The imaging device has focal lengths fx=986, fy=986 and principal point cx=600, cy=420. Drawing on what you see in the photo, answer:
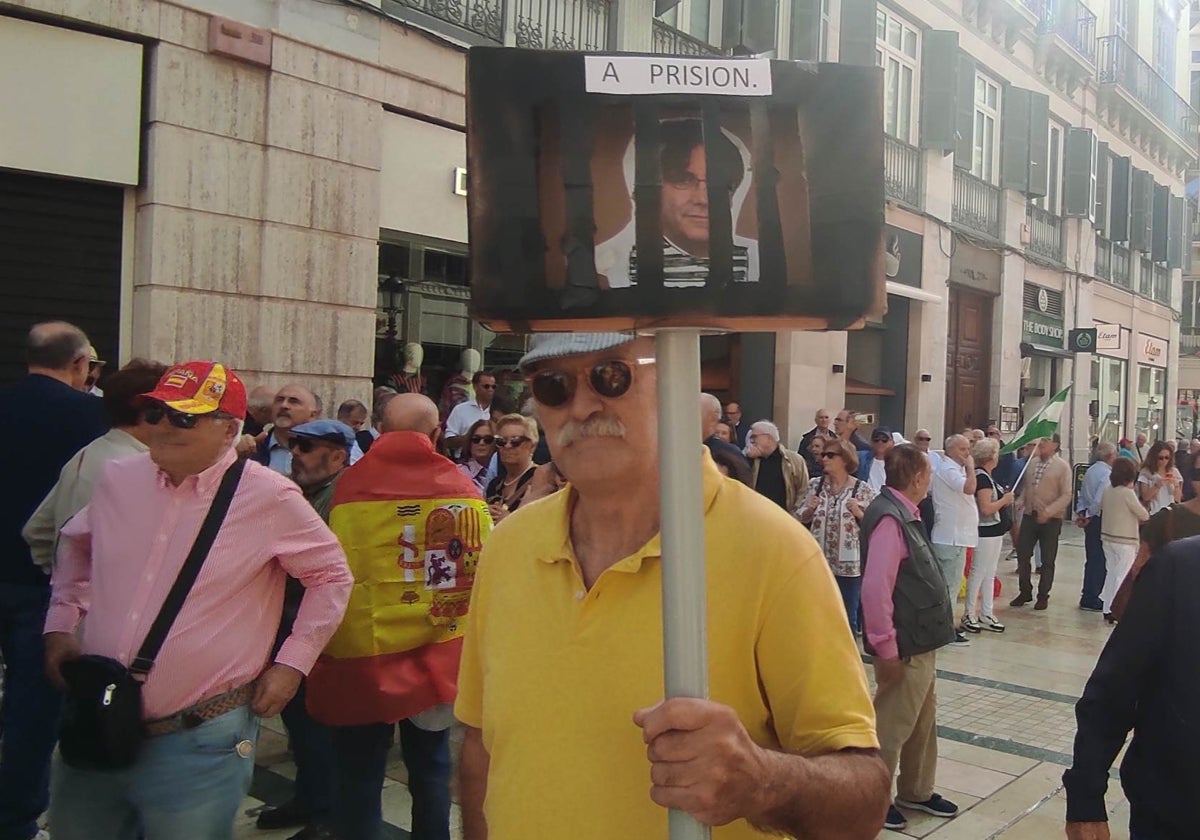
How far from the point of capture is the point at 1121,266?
86.4 feet

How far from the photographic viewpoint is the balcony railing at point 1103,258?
81.0 ft

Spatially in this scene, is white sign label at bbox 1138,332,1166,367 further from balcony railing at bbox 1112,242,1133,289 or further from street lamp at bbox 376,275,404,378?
street lamp at bbox 376,275,404,378

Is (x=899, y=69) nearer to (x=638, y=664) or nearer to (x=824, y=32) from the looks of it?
(x=824, y=32)

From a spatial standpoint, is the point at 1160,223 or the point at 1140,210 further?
the point at 1160,223

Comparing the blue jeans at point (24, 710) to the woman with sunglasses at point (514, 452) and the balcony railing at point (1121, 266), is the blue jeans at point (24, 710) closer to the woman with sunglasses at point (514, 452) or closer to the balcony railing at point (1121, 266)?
the woman with sunglasses at point (514, 452)

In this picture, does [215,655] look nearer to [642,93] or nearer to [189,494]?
[189,494]

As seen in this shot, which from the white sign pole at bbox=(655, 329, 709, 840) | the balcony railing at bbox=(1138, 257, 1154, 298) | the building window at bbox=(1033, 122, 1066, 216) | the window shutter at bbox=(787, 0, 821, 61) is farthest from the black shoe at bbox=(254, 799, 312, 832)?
the balcony railing at bbox=(1138, 257, 1154, 298)

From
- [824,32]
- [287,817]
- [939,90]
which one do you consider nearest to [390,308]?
[287,817]

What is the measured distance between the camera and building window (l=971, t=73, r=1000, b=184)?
1939cm

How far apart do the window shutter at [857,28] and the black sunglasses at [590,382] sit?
48.5ft

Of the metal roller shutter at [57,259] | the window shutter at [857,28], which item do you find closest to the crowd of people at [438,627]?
the metal roller shutter at [57,259]

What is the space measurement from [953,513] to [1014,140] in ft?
46.5

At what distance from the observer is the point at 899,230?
1675cm

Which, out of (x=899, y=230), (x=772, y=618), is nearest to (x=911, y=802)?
(x=772, y=618)
